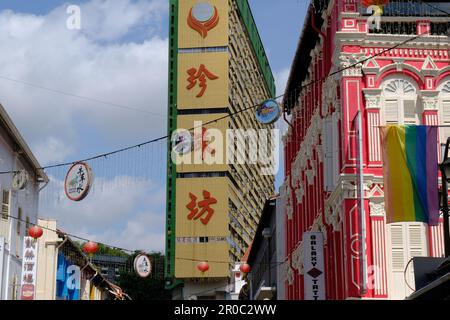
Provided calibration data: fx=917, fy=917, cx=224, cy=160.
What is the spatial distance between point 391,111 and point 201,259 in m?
68.2

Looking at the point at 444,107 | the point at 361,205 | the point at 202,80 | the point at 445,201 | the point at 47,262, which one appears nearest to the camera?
the point at 445,201

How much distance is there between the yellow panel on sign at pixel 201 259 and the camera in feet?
316

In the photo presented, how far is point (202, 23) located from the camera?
101188mm

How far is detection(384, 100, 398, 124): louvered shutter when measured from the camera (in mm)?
A: 29344

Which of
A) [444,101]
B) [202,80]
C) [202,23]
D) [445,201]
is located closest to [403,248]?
[444,101]

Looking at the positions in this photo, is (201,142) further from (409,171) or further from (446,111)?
(409,171)

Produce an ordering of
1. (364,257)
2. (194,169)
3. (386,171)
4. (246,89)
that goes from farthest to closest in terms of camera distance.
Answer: (246,89) < (194,169) < (364,257) < (386,171)

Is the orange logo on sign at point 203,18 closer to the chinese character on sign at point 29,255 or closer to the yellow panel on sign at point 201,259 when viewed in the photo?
the yellow panel on sign at point 201,259

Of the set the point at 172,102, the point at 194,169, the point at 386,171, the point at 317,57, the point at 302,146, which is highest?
the point at 172,102
